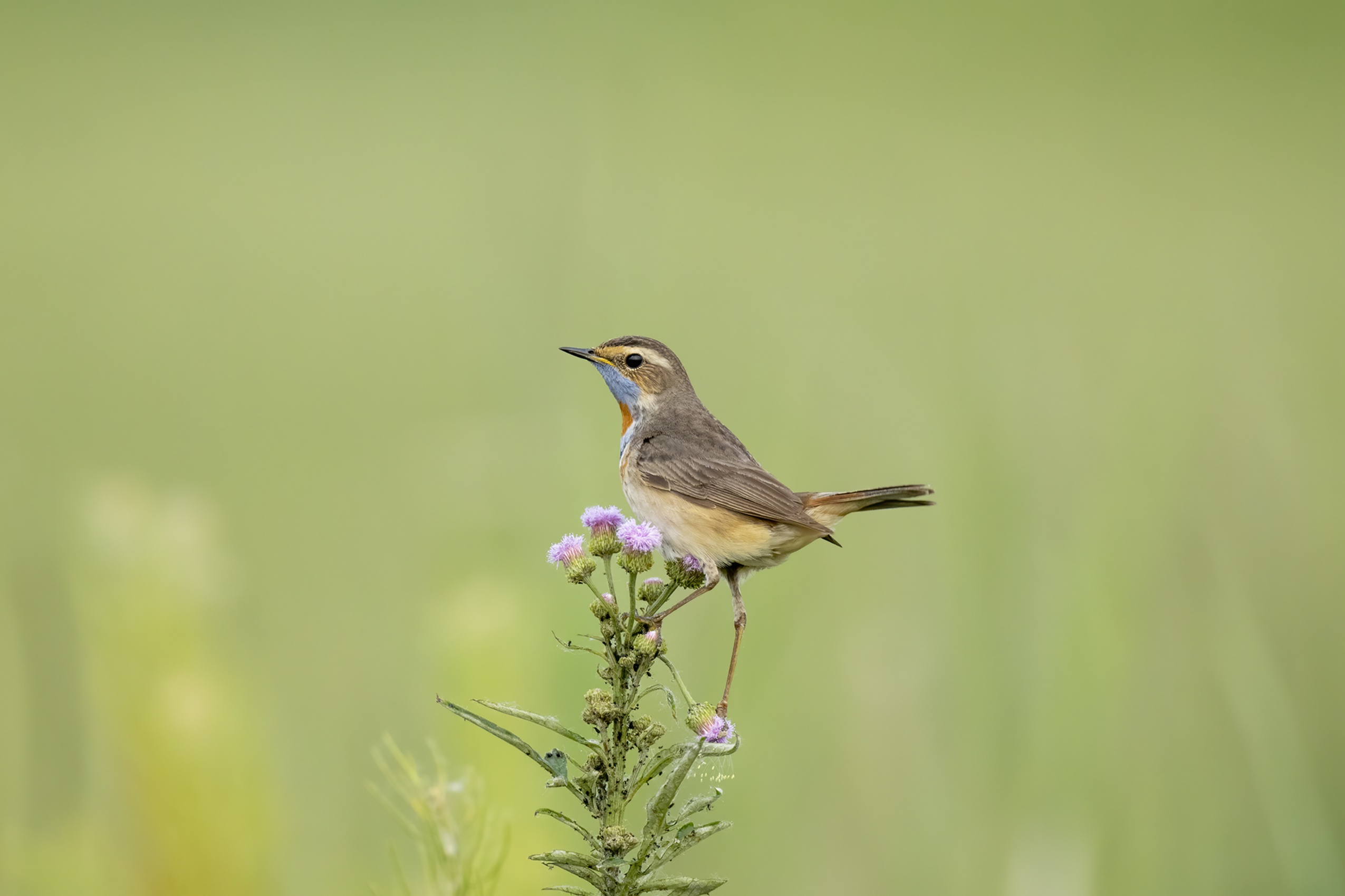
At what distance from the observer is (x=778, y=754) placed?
12.2 feet

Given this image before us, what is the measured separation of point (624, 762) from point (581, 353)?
76.5 inches

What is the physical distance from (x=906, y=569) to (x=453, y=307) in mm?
5185

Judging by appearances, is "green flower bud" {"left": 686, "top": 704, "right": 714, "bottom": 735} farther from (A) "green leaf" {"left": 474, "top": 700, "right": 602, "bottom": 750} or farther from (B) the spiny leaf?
(B) the spiny leaf

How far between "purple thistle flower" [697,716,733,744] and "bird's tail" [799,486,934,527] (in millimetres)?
1207

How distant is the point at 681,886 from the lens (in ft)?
4.78

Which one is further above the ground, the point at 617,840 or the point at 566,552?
the point at 566,552

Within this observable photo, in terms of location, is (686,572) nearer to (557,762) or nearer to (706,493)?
(706,493)

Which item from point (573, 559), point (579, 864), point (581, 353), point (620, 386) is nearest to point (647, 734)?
point (579, 864)

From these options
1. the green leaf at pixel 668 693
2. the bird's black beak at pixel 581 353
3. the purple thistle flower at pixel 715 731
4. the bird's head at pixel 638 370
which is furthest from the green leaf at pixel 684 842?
the bird's head at pixel 638 370

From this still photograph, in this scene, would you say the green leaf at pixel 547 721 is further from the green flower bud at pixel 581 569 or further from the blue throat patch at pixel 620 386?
the blue throat patch at pixel 620 386

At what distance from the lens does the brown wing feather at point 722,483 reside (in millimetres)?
2938

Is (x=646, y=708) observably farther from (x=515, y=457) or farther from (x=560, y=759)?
(x=560, y=759)

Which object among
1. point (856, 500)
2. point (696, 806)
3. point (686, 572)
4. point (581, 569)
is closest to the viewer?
point (696, 806)

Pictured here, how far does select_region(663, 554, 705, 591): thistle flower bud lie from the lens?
257cm
